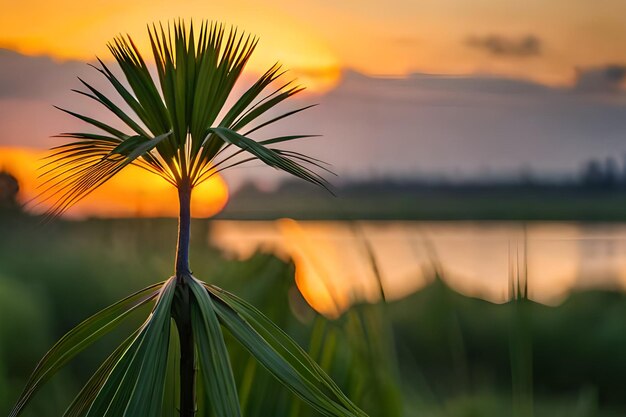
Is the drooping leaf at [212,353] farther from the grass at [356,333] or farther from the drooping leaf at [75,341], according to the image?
the grass at [356,333]

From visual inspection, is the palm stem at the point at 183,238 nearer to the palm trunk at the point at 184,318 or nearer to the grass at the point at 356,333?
the palm trunk at the point at 184,318

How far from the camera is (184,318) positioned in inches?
21.3

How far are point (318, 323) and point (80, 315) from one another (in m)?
0.86

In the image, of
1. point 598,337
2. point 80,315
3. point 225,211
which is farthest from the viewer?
point 598,337

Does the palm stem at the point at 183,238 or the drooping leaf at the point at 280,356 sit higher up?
the palm stem at the point at 183,238

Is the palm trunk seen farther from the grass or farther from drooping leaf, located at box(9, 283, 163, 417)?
the grass

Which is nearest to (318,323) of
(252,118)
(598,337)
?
(252,118)

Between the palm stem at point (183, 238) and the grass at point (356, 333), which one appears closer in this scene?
the palm stem at point (183, 238)

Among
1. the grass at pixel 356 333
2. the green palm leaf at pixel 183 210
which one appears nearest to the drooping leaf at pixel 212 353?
the green palm leaf at pixel 183 210

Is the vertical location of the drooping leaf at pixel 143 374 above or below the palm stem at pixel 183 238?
below

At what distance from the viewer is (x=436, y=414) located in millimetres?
1138

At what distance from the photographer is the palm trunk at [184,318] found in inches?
21.2

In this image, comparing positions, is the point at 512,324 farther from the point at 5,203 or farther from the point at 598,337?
the point at 598,337

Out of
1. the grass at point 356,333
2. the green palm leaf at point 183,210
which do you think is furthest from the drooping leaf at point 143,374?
the grass at point 356,333
